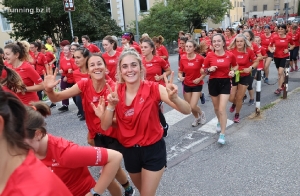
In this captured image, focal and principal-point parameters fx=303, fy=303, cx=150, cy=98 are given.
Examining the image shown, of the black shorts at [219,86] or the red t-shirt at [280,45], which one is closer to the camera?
the black shorts at [219,86]

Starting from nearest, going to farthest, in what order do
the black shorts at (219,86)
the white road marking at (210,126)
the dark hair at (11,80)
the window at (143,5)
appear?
the dark hair at (11,80)
the black shorts at (219,86)
the white road marking at (210,126)
the window at (143,5)

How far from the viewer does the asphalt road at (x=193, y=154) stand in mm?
4109

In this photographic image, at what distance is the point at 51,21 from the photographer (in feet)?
71.3

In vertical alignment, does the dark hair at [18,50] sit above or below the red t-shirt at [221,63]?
above

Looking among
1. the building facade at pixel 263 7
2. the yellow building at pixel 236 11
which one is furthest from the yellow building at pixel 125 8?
the building facade at pixel 263 7

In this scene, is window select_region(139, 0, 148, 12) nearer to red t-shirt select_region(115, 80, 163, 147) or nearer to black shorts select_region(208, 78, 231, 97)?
black shorts select_region(208, 78, 231, 97)

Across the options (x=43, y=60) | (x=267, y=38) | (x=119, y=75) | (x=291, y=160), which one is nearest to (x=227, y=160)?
(x=291, y=160)

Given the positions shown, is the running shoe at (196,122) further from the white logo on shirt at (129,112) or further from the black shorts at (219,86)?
the white logo on shirt at (129,112)

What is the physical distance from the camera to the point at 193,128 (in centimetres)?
639

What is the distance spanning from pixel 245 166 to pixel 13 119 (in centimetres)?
399

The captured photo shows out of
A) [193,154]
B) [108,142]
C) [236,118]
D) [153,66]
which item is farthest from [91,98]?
[236,118]

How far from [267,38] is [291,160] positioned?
772 centimetres

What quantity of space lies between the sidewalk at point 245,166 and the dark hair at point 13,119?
3042 mm

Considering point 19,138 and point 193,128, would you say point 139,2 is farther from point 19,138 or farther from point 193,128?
point 19,138
